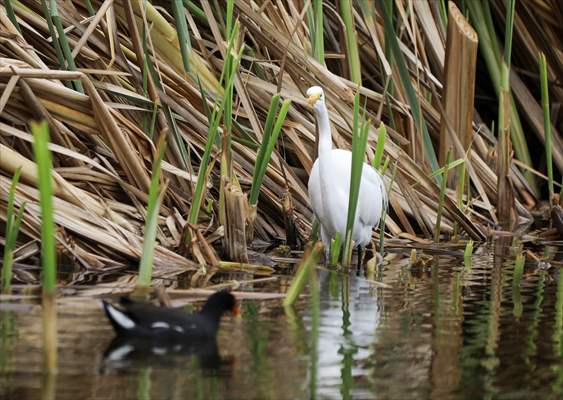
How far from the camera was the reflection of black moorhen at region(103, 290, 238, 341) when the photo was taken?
503 cm

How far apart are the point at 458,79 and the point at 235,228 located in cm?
389

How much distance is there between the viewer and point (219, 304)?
17.5 ft

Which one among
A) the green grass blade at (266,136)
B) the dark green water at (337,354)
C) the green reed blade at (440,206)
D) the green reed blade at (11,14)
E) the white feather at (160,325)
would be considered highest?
the green reed blade at (11,14)

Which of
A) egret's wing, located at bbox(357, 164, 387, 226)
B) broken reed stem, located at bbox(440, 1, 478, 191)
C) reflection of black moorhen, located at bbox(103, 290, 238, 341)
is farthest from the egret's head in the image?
reflection of black moorhen, located at bbox(103, 290, 238, 341)

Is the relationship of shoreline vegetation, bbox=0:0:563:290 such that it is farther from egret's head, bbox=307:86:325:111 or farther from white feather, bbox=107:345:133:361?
white feather, bbox=107:345:133:361

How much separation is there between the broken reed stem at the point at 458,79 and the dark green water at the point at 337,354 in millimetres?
4132

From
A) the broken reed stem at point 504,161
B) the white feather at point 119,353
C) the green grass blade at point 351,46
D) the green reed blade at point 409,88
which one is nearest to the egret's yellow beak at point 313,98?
the green reed blade at point 409,88

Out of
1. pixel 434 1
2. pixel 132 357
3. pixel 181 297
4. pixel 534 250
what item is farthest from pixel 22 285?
pixel 434 1

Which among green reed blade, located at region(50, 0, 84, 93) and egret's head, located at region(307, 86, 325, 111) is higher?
green reed blade, located at region(50, 0, 84, 93)

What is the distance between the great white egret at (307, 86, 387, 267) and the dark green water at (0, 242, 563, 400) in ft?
5.63

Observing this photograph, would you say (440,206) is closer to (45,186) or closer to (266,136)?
(266,136)

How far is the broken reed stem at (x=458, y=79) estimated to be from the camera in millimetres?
10547

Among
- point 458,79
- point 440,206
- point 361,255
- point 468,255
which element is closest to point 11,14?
point 361,255

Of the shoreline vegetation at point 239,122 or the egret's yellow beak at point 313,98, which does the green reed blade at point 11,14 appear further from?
the egret's yellow beak at point 313,98
